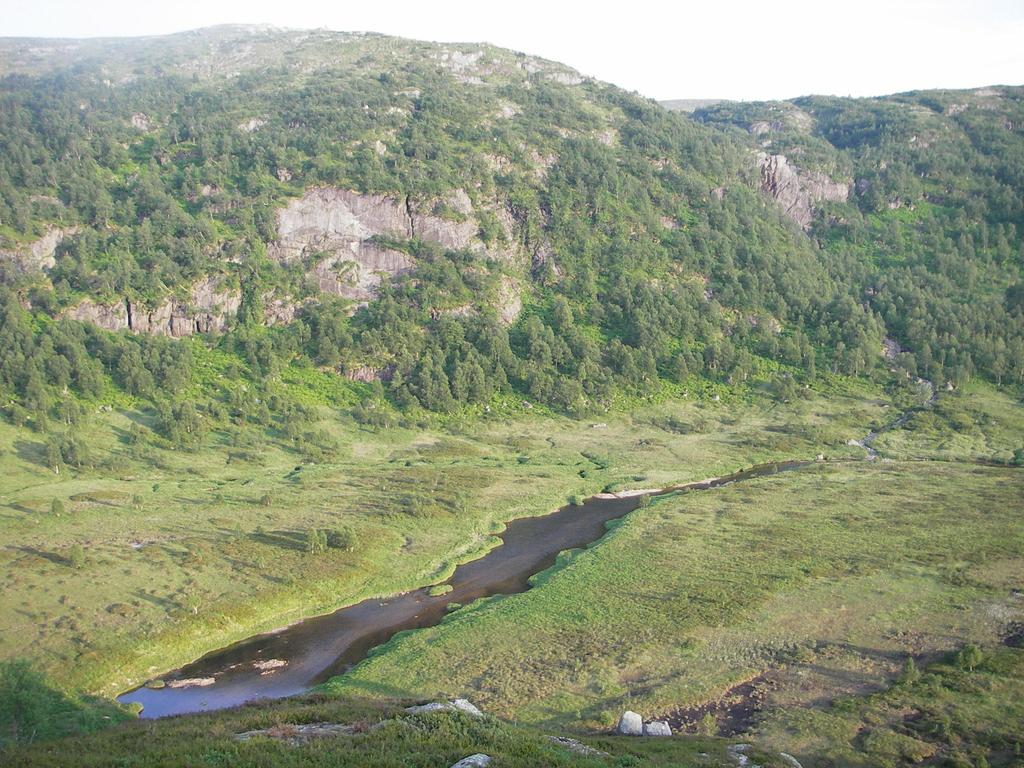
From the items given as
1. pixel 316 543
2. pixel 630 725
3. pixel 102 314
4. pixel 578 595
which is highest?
pixel 102 314

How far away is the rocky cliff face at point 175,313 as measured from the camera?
5945 inches

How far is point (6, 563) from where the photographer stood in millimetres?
67750

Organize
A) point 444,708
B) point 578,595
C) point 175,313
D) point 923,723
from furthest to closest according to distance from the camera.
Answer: point 175,313, point 578,595, point 923,723, point 444,708

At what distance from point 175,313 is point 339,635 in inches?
4858

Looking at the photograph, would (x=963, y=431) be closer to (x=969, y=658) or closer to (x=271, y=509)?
(x=969, y=658)

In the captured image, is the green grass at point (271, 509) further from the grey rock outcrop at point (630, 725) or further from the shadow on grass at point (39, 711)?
the grey rock outcrop at point (630, 725)

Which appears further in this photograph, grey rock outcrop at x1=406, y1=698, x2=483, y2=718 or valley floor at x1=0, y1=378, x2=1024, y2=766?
valley floor at x1=0, y1=378, x2=1024, y2=766

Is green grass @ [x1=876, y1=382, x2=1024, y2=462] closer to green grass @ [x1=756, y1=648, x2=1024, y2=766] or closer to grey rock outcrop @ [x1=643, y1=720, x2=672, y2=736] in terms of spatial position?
green grass @ [x1=756, y1=648, x2=1024, y2=766]

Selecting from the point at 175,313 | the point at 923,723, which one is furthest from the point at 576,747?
the point at 175,313

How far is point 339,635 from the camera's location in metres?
61.3

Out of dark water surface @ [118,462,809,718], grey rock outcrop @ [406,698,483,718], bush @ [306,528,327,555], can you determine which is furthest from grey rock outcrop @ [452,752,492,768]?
bush @ [306,528,327,555]

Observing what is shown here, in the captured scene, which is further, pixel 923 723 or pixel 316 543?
pixel 316 543

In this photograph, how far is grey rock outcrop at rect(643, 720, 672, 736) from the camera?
41188mm

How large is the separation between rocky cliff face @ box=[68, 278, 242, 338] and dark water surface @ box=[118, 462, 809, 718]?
10713cm
